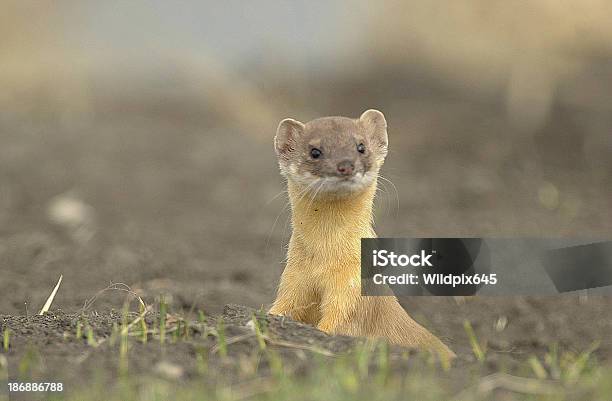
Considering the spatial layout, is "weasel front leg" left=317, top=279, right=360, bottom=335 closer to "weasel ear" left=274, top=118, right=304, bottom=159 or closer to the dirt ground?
the dirt ground

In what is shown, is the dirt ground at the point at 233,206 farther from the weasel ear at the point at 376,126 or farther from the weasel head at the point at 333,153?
the weasel ear at the point at 376,126

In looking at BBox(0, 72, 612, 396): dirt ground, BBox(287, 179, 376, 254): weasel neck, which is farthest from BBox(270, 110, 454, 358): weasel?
BBox(0, 72, 612, 396): dirt ground

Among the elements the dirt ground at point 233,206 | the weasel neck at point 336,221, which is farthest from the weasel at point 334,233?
the dirt ground at point 233,206

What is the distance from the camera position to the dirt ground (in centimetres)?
870

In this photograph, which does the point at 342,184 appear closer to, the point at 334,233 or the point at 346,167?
the point at 346,167

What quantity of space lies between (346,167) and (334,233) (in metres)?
0.54

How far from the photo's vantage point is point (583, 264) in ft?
27.9

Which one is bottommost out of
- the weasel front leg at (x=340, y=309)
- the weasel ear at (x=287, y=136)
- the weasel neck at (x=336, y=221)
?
the weasel front leg at (x=340, y=309)

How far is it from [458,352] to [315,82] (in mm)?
12483

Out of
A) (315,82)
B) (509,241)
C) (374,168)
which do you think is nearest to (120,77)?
(315,82)

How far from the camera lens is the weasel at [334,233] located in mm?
6195

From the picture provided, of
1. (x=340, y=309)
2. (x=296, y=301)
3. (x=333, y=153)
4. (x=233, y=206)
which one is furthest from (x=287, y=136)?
(x=233, y=206)

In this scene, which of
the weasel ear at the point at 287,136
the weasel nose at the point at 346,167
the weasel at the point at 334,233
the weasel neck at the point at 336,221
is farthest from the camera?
the weasel ear at the point at 287,136

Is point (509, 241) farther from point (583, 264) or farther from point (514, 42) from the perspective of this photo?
point (514, 42)
